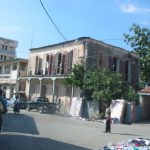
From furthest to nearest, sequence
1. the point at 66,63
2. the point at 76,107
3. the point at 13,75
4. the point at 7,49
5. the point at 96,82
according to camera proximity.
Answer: the point at 7,49
the point at 13,75
the point at 66,63
the point at 76,107
the point at 96,82

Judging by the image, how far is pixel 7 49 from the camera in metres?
92.6

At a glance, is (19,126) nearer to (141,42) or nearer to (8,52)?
(141,42)

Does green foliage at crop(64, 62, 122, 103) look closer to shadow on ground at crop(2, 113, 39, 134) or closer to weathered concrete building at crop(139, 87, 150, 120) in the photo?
weathered concrete building at crop(139, 87, 150, 120)

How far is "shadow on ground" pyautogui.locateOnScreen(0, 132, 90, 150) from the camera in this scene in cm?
1266

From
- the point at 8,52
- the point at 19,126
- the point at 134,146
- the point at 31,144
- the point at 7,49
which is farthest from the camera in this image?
the point at 7,49

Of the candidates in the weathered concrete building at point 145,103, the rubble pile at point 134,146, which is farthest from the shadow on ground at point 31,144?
the weathered concrete building at point 145,103

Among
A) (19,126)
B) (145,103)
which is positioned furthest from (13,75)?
(19,126)

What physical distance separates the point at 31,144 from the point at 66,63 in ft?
90.3

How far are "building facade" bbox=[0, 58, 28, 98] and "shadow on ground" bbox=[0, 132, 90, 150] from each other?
34.7 meters

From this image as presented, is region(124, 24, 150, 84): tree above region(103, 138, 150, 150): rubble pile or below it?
above

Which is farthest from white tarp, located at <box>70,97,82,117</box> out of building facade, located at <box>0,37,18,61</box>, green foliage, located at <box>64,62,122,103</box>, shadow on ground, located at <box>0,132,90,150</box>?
building facade, located at <box>0,37,18,61</box>

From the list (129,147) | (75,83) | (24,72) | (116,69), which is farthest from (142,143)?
(24,72)

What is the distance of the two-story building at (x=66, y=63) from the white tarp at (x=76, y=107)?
2252 millimetres

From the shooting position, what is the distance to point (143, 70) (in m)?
45.2
